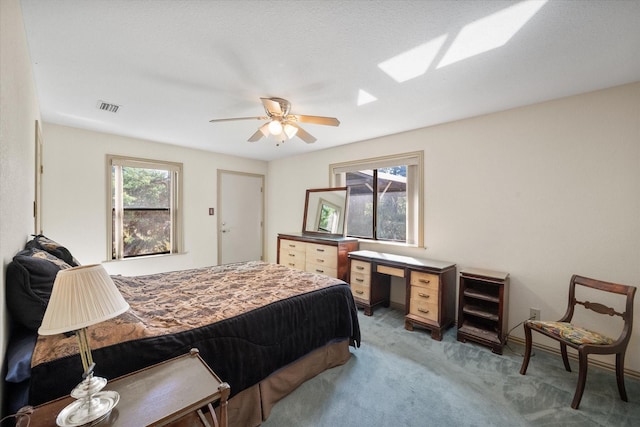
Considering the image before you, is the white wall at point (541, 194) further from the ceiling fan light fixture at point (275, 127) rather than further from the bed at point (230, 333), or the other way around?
the ceiling fan light fixture at point (275, 127)

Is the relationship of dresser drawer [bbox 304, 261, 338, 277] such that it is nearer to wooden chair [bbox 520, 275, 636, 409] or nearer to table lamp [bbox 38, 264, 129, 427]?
wooden chair [bbox 520, 275, 636, 409]

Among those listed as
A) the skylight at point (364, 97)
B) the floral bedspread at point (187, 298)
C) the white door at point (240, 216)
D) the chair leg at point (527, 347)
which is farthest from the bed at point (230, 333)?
the white door at point (240, 216)

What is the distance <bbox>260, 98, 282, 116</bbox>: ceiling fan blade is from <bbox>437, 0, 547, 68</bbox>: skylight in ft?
4.34

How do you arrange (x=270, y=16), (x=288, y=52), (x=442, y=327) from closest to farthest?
(x=270, y=16), (x=288, y=52), (x=442, y=327)

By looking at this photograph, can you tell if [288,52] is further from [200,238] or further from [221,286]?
[200,238]

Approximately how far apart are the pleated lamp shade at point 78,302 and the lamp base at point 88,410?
0.31 meters

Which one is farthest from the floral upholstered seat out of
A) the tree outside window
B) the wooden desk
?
the tree outside window

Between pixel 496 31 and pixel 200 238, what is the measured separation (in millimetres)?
4736

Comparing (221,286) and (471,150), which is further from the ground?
(471,150)

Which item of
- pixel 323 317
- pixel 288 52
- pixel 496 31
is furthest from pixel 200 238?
pixel 496 31

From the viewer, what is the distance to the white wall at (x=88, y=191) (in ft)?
10.9

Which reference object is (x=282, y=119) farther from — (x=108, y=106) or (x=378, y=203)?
(x=378, y=203)

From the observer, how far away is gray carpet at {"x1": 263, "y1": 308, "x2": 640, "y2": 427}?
5.54ft

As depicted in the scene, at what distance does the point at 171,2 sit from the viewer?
4.45 feet
